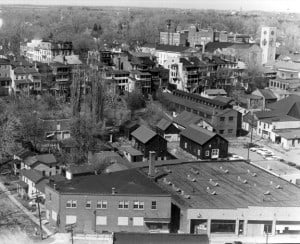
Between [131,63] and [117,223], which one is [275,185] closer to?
[117,223]

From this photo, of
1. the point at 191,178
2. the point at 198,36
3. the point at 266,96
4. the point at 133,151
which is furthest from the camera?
the point at 198,36

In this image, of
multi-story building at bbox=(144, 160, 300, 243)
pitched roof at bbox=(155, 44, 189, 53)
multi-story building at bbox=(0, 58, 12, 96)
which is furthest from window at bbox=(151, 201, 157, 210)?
pitched roof at bbox=(155, 44, 189, 53)

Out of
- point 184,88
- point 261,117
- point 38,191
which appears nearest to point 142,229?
Answer: point 38,191

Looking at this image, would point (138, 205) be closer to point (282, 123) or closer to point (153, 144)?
point (153, 144)

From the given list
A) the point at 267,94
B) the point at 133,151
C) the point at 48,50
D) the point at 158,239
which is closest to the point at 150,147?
the point at 133,151

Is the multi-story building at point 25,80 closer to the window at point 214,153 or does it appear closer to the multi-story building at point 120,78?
the multi-story building at point 120,78

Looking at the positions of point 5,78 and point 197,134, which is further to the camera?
point 5,78
